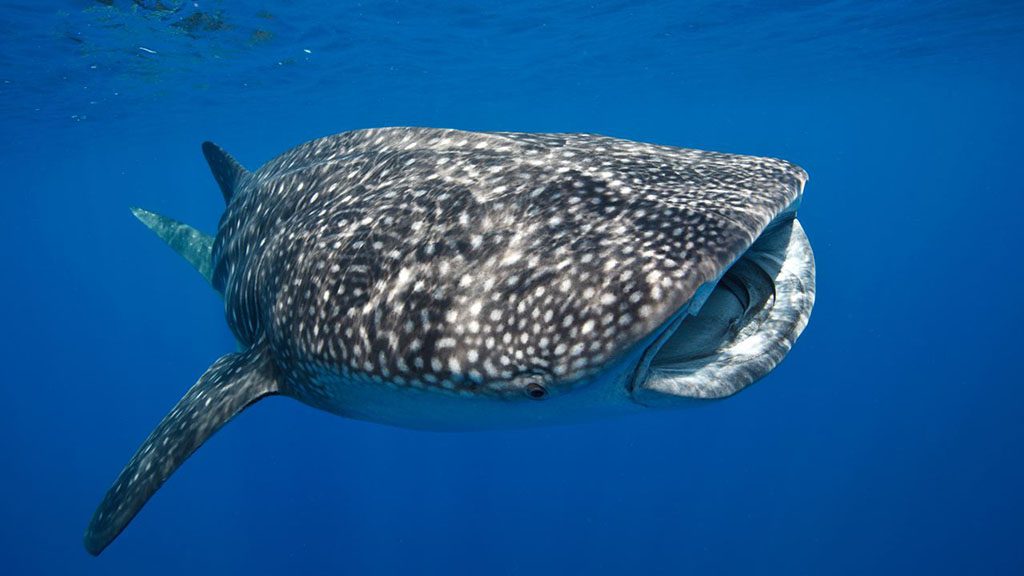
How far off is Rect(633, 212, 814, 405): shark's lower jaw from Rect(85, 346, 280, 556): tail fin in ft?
8.09

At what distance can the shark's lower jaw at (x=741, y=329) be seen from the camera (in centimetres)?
254

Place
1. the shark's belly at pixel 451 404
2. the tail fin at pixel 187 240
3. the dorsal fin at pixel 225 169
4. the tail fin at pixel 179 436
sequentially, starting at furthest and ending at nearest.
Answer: the tail fin at pixel 187 240
the dorsal fin at pixel 225 169
the tail fin at pixel 179 436
the shark's belly at pixel 451 404

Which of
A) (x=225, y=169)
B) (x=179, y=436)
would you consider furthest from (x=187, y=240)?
(x=179, y=436)

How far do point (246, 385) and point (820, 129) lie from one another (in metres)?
92.5

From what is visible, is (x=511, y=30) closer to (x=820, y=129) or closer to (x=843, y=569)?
(x=843, y=569)

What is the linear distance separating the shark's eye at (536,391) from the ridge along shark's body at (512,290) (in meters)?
0.01

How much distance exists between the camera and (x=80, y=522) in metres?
26.7

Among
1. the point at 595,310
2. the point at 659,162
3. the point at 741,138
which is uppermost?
the point at 659,162

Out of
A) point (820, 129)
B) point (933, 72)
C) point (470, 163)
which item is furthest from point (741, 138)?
point (470, 163)

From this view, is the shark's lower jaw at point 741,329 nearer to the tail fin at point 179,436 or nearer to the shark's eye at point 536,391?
the shark's eye at point 536,391

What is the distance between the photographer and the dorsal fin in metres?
6.78

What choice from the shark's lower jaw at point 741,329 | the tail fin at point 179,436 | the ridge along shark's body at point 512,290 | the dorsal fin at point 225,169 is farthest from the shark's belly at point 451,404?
the dorsal fin at point 225,169

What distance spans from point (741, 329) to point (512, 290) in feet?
3.85

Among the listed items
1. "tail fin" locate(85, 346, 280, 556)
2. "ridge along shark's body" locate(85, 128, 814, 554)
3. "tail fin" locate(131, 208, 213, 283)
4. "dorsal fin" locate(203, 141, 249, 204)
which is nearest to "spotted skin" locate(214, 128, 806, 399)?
"ridge along shark's body" locate(85, 128, 814, 554)
